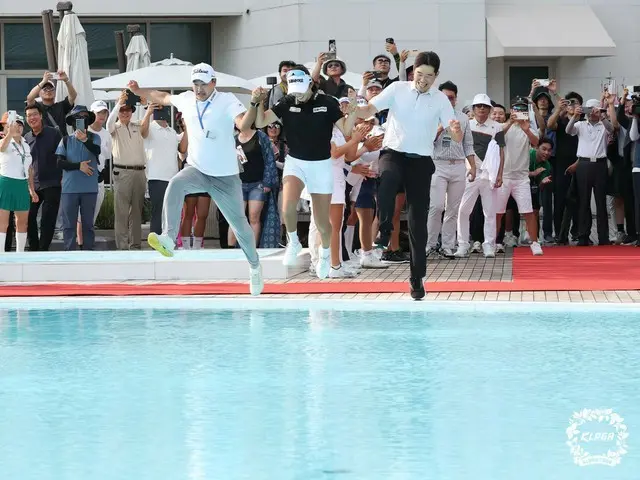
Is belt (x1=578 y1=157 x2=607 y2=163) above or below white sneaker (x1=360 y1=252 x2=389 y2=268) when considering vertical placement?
above

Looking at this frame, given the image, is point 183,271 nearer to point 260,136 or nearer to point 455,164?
point 260,136

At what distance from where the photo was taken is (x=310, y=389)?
27.2 ft

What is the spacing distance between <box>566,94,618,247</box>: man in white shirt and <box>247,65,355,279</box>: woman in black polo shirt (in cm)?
740

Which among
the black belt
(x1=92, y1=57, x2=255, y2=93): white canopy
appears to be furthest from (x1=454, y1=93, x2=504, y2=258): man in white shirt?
(x1=92, y1=57, x2=255, y2=93): white canopy

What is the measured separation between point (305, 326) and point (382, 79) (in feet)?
22.3

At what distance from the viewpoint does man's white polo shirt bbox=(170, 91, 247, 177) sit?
40.0 feet

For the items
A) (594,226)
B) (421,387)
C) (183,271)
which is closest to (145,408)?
(421,387)

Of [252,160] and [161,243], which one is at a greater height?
[252,160]

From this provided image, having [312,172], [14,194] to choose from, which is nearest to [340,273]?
[312,172]

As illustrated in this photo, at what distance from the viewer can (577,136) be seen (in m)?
20.1

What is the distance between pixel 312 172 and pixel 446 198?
214 inches

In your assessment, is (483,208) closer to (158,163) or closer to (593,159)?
(593,159)

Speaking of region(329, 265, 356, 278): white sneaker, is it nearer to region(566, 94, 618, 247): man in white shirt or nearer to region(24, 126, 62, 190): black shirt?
region(24, 126, 62, 190): black shirt

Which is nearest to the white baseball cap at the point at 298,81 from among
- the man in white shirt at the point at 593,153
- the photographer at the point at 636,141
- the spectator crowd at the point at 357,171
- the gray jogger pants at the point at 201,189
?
the gray jogger pants at the point at 201,189
